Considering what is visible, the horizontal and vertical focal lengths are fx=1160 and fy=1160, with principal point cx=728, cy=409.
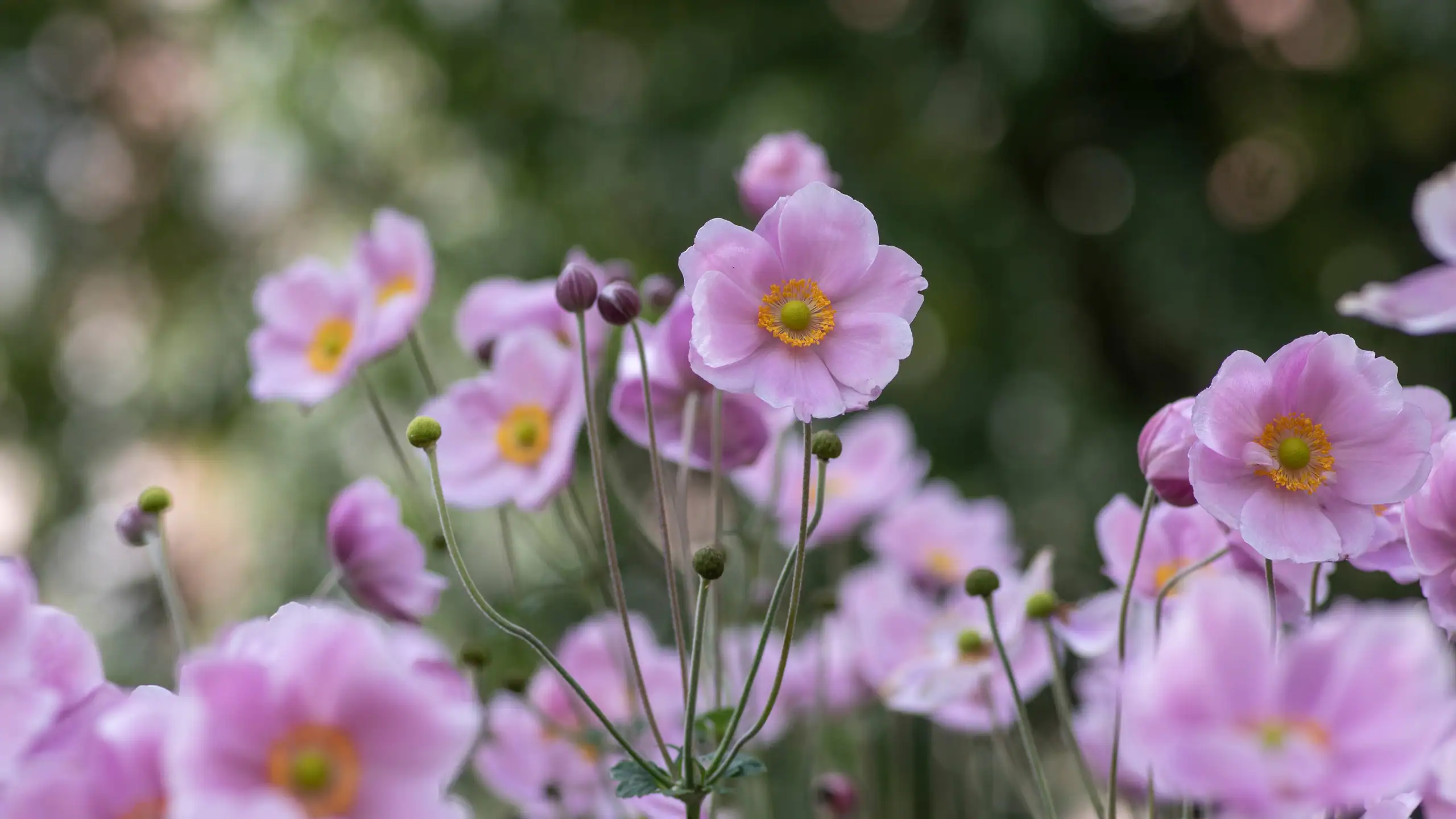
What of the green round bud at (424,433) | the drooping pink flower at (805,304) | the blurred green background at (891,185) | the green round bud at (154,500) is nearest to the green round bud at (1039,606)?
the drooping pink flower at (805,304)

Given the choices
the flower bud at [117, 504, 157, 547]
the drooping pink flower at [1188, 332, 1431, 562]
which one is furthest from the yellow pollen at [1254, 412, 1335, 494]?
the flower bud at [117, 504, 157, 547]

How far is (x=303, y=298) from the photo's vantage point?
23.3 inches

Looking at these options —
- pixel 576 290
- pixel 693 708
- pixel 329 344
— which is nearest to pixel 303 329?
pixel 329 344

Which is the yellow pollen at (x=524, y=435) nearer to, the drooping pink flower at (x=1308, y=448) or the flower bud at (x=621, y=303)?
the flower bud at (x=621, y=303)

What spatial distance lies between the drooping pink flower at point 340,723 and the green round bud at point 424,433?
12cm

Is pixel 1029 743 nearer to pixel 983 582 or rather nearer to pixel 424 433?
pixel 983 582

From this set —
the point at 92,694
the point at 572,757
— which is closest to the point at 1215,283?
the point at 572,757

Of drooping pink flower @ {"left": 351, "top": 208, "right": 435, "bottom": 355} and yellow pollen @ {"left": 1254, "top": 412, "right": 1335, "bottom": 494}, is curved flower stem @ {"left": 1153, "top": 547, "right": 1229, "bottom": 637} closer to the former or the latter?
yellow pollen @ {"left": 1254, "top": 412, "right": 1335, "bottom": 494}

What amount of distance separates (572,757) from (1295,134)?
70.4 inches

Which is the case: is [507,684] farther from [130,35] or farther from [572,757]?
[130,35]

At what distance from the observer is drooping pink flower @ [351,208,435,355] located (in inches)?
21.3

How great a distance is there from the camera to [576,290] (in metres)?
0.42

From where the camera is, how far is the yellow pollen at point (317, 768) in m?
0.25

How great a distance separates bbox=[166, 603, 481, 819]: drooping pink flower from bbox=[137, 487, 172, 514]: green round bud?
0.21 m
